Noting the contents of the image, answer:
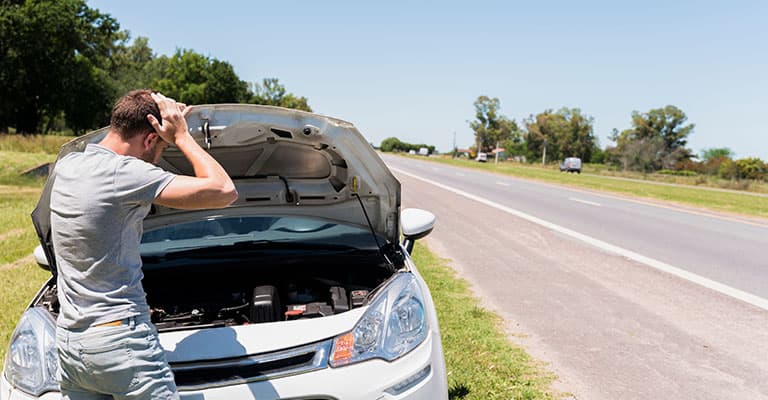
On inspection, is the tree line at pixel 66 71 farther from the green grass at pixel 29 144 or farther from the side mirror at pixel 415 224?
the side mirror at pixel 415 224

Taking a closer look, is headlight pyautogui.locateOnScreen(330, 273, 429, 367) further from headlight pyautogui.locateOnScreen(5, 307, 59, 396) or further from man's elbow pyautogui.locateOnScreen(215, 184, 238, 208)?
headlight pyautogui.locateOnScreen(5, 307, 59, 396)

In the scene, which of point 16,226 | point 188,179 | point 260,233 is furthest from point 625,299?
point 16,226

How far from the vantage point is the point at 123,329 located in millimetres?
2084

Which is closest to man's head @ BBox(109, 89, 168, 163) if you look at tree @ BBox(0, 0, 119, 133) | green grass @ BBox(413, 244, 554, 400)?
green grass @ BBox(413, 244, 554, 400)

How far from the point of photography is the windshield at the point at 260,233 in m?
3.99

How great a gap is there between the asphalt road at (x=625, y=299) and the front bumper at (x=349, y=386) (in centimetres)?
189

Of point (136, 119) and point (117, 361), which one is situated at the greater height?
point (136, 119)

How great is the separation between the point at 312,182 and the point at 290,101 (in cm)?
8896

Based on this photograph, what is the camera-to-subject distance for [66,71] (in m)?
53.6

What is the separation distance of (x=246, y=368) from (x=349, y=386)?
439 millimetres

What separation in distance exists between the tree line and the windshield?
5211 centimetres

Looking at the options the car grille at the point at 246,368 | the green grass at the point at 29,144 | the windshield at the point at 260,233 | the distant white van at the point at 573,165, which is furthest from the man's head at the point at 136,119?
the distant white van at the point at 573,165

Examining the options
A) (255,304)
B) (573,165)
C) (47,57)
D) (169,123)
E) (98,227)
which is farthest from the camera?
(573,165)

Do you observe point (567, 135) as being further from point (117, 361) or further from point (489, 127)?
point (117, 361)
